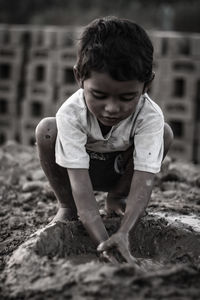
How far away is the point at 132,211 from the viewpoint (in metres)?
2.34

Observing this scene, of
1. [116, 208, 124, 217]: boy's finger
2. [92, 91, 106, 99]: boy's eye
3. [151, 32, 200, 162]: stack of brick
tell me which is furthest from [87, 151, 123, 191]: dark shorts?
[151, 32, 200, 162]: stack of brick

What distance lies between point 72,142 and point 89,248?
0.51 metres

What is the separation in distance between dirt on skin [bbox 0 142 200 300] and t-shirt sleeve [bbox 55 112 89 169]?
312mm

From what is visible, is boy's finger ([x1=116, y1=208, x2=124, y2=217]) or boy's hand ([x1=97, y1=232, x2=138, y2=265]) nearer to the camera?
boy's hand ([x1=97, y1=232, x2=138, y2=265])

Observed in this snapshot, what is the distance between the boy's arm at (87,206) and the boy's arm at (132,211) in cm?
10

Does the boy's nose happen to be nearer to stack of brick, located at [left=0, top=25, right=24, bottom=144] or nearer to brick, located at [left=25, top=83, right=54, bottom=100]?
brick, located at [left=25, top=83, right=54, bottom=100]

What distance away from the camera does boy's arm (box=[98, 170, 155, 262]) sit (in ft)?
7.18

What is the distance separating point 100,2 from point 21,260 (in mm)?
12134

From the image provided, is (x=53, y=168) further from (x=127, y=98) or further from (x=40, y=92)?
(x=40, y=92)

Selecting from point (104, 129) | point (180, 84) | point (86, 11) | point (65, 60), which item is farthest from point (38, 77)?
point (86, 11)

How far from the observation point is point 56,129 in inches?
104

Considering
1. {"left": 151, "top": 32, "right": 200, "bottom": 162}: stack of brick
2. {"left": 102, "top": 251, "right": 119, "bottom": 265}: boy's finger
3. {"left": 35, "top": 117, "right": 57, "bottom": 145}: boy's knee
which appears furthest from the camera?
{"left": 151, "top": 32, "right": 200, "bottom": 162}: stack of brick

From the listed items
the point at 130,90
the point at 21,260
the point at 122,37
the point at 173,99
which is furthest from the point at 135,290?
the point at 173,99

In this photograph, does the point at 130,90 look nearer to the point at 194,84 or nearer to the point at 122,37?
the point at 122,37
